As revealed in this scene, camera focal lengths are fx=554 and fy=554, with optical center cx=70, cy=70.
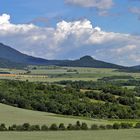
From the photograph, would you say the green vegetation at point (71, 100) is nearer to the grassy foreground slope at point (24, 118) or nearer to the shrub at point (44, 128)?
the grassy foreground slope at point (24, 118)

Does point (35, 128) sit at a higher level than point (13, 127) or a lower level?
lower

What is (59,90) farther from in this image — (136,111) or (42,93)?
(136,111)

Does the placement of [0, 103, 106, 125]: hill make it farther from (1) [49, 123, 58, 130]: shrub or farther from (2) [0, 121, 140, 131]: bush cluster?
(2) [0, 121, 140, 131]: bush cluster

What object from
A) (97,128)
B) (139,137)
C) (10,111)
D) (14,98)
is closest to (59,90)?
(14,98)

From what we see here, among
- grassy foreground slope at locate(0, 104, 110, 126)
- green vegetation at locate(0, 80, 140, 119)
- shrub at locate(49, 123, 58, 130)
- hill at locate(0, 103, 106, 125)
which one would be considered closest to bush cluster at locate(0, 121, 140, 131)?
shrub at locate(49, 123, 58, 130)

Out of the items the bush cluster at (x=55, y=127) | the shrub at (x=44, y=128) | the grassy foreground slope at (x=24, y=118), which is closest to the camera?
the bush cluster at (x=55, y=127)

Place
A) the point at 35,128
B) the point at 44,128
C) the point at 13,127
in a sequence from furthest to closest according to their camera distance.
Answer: the point at 44,128
the point at 35,128
the point at 13,127

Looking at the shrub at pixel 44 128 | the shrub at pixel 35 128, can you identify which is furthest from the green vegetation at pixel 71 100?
the shrub at pixel 35 128

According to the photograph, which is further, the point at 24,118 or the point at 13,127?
the point at 24,118

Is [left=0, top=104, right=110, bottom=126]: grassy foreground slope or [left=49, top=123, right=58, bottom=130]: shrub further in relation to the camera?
[left=0, top=104, right=110, bottom=126]: grassy foreground slope

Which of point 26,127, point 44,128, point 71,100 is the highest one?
point 71,100

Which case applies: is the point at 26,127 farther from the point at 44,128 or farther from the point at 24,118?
the point at 24,118

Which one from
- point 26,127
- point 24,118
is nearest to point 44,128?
point 26,127

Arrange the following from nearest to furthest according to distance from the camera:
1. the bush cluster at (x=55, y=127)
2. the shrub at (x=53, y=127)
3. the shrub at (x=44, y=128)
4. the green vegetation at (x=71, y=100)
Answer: the bush cluster at (x=55, y=127) < the shrub at (x=44, y=128) < the shrub at (x=53, y=127) < the green vegetation at (x=71, y=100)
